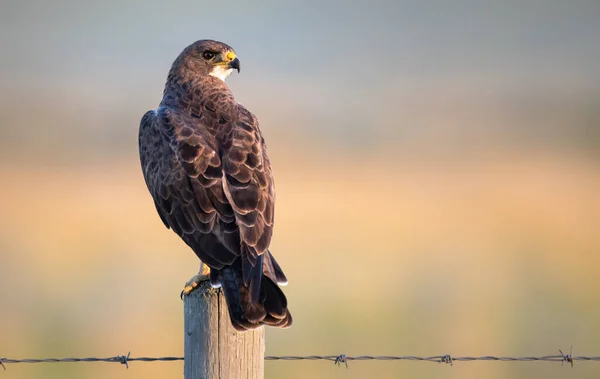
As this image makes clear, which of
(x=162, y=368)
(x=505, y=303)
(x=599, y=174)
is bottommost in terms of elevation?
(x=162, y=368)

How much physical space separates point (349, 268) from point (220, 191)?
7218 mm

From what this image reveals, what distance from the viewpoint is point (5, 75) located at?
44281mm

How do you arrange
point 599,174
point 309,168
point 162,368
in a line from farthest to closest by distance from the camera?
point 309,168 → point 599,174 → point 162,368

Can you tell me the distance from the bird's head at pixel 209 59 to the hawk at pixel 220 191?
35cm

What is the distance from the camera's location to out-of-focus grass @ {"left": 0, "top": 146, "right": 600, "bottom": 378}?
11117 millimetres

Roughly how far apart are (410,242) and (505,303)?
2.94 metres

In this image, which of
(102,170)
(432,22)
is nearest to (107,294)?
(102,170)

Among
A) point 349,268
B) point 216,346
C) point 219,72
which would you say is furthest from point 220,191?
point 349,268

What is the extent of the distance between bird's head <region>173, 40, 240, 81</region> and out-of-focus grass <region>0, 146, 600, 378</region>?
3.22 metres

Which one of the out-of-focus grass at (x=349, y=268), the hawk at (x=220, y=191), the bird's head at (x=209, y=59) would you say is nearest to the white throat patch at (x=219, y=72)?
the bird's head at (x=209, y=59)

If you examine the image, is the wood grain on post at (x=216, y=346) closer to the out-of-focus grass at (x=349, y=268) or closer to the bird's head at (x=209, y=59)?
the bird's head at (x=209, y=59)

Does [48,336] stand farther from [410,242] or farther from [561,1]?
[561,1]

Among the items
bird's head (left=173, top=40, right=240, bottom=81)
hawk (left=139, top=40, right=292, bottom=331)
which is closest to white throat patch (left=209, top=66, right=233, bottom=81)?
bird's head (left=173, top=40, right=240, bottom=81)

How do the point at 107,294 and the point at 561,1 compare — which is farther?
the point at 561,1
